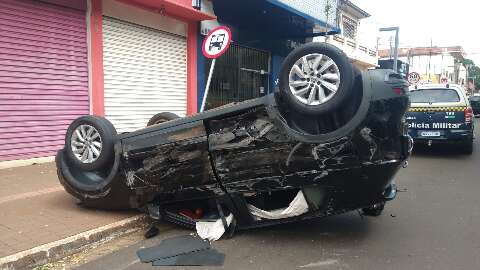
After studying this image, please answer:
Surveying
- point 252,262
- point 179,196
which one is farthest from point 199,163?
point 252,262

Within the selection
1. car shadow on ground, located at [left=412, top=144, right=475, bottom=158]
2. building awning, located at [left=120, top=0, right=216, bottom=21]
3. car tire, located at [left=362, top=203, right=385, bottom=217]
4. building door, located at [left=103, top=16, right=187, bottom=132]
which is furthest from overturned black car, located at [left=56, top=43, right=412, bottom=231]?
car shadow on ground, located at [left=412, top=144, right=475, bottom=158]

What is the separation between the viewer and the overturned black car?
4012mm

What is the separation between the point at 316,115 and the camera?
4.02 metres

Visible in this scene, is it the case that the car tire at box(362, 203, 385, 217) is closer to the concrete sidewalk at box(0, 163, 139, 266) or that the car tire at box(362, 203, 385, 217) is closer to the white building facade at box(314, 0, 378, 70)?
the concrete sidewalk at box(0, 163, 139, 266)

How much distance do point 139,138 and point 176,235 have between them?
1131 mm

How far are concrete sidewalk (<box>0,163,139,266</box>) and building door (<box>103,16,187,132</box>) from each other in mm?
3529

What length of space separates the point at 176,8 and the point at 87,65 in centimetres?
274

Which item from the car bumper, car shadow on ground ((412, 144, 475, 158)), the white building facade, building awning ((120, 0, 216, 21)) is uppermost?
the white building facade

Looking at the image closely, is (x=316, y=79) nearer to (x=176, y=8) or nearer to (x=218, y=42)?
(x=218, y=42)

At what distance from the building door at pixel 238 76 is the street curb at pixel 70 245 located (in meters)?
8.52

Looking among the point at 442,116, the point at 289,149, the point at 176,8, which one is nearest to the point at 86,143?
the point at 289,149

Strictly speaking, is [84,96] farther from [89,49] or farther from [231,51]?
[231,51]

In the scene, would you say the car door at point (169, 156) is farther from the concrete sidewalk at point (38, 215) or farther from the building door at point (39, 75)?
the building door at point (39, 75)

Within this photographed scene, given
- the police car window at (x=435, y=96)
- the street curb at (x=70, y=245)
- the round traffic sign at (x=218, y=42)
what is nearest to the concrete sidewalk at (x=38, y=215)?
the street curb at (x=70, y=245)
